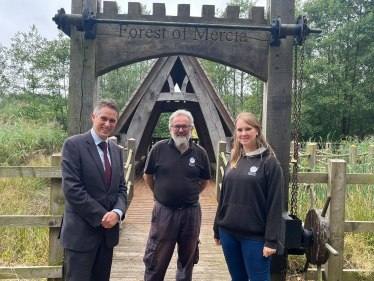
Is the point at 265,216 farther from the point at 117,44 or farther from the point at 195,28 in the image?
the point at 117,44

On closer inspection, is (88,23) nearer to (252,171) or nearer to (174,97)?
(252,171)

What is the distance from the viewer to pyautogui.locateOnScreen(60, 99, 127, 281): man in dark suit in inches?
84.7

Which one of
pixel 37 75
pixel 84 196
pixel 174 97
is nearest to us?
pixel 84 196

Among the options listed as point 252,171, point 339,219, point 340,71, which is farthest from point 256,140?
point 340,71

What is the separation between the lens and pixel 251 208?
2.22 metres

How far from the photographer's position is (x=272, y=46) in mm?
3154

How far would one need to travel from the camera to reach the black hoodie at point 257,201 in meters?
2.19

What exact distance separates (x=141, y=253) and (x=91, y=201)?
7.17 ft

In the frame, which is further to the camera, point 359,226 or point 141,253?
point 141,253

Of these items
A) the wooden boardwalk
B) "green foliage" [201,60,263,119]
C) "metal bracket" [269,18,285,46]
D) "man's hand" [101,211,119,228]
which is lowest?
the wooden boardwalk

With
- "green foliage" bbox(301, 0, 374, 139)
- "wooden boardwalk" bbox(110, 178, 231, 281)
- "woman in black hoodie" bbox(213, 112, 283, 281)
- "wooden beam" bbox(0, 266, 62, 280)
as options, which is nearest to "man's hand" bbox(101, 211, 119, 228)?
"woman in black hoodie" bbox(213, 112, 283, 281)

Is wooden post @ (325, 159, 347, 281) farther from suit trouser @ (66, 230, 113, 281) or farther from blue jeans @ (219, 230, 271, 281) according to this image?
suit trouser @ (66, 230, 113, 281)

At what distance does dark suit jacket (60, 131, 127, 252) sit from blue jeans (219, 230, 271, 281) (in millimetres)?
839

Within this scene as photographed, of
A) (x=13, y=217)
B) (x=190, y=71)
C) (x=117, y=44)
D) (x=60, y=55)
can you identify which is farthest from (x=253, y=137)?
(x=60, y=55)
